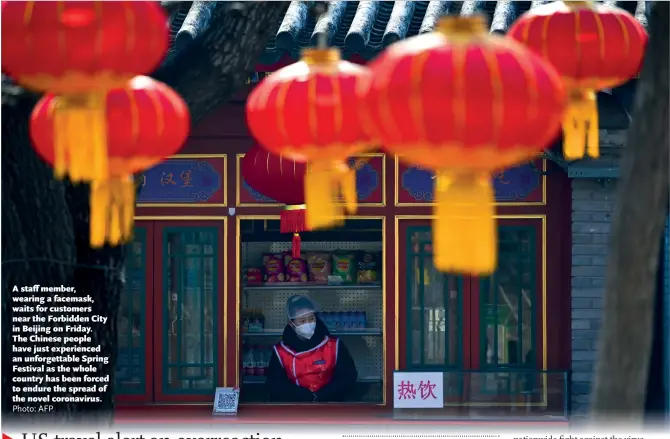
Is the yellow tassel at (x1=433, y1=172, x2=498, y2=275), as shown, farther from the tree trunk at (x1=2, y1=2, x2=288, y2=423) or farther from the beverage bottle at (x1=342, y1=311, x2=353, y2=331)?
the beverage bottle at (x1=342, y1=311, x2=353, y2=331)

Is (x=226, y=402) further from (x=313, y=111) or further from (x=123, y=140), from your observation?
(x=313, y=111)

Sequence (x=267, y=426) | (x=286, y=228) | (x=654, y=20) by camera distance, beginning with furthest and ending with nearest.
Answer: (x=267, y=426) → (x=286, y=228) → (x=654, y=20)

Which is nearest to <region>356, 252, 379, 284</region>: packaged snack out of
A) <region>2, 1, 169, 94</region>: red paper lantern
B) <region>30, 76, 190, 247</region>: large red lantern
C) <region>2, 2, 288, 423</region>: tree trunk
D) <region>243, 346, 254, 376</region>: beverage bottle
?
<region>243, 346, 254, 376</region>: beverage bottle

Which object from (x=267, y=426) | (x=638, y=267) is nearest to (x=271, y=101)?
(x=638, y=267)

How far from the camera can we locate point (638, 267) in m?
5.70

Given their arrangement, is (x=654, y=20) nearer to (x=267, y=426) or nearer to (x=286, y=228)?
(x=286, y=228)

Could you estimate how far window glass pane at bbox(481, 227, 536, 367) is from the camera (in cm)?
1259

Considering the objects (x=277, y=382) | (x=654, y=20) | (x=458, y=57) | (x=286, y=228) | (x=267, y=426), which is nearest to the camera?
(x=458, y=57)

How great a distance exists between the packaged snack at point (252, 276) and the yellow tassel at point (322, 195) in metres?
6.83

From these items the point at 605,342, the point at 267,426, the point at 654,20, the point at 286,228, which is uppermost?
the point at 654,20

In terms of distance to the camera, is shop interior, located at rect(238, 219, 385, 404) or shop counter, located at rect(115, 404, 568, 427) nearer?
shop counter, located at rect(115, 404, 568, 427)

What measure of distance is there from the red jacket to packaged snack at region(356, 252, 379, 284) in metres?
0.75

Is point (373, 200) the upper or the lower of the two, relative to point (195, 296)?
upper

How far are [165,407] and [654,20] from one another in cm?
763
